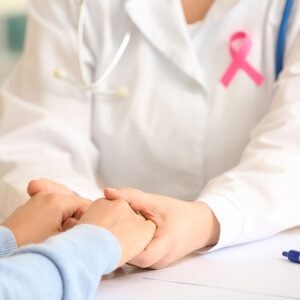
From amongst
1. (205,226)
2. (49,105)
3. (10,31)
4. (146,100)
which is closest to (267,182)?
(205,226)

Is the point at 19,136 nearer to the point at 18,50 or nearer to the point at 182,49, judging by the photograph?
the point at 182,49

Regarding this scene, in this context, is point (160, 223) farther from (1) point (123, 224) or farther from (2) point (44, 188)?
(2) point (44, 188)

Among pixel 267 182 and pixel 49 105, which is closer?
pixel 267 182

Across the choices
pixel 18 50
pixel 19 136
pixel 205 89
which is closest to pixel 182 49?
pixel 205 89

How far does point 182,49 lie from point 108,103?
187mm

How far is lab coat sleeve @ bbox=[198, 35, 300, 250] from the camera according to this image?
2.78ft

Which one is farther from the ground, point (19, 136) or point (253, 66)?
point (253, 66)

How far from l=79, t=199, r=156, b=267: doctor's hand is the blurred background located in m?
1.81

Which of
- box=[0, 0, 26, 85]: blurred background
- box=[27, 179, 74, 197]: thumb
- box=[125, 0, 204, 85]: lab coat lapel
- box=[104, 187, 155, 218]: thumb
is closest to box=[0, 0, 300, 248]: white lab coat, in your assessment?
box=[125, 0, 204, 85]: lab coat lapel

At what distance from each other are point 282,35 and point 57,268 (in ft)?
2.36

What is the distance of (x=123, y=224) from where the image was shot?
715 mm

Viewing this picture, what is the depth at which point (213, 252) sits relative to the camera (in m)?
0.82

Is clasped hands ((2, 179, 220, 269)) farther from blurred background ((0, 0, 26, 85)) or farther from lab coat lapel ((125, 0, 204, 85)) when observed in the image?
blurred background ((0, 0, 26, 85))

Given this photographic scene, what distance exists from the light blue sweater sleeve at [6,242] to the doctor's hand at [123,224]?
86 mm
